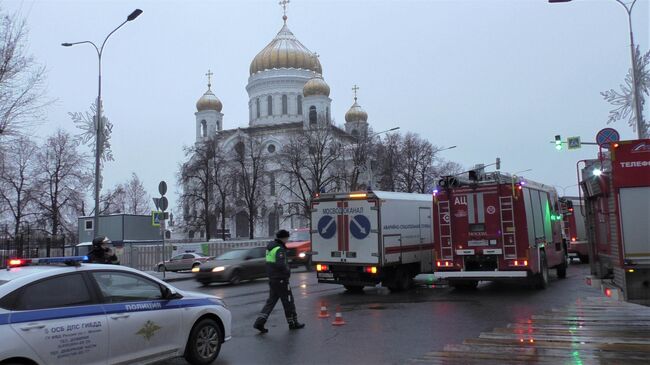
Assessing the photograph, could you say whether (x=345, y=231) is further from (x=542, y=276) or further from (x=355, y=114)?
(x=355, y=114)

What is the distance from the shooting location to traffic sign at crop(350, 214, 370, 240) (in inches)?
573

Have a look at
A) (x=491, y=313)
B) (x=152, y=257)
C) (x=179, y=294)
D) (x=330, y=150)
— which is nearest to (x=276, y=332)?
(x=179, y=294)

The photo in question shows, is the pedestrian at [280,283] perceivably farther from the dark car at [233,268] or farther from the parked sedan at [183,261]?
the parked sedan at [183,261]

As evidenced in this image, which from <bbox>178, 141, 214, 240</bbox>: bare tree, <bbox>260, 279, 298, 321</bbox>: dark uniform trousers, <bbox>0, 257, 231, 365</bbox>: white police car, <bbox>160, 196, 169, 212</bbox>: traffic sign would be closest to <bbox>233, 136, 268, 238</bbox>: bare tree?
<bbox>178, 141, 214, 240</bbox>: bare tree

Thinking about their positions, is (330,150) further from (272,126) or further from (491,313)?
(491,313)

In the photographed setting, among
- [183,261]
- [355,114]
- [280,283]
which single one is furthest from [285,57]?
[280,283]

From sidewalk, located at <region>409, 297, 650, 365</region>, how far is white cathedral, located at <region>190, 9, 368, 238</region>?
59040 millimetres

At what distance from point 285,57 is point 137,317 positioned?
72380mm

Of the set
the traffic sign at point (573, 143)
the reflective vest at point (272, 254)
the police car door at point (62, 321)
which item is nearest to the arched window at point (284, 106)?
the traffic sign at point (573, 143)

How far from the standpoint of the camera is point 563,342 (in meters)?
7.61

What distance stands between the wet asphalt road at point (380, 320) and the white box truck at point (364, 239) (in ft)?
1.85

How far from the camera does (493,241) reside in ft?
45.1

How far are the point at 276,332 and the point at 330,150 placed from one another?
1584 inches

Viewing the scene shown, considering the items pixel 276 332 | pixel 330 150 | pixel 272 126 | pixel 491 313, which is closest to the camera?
pixel 276 332
